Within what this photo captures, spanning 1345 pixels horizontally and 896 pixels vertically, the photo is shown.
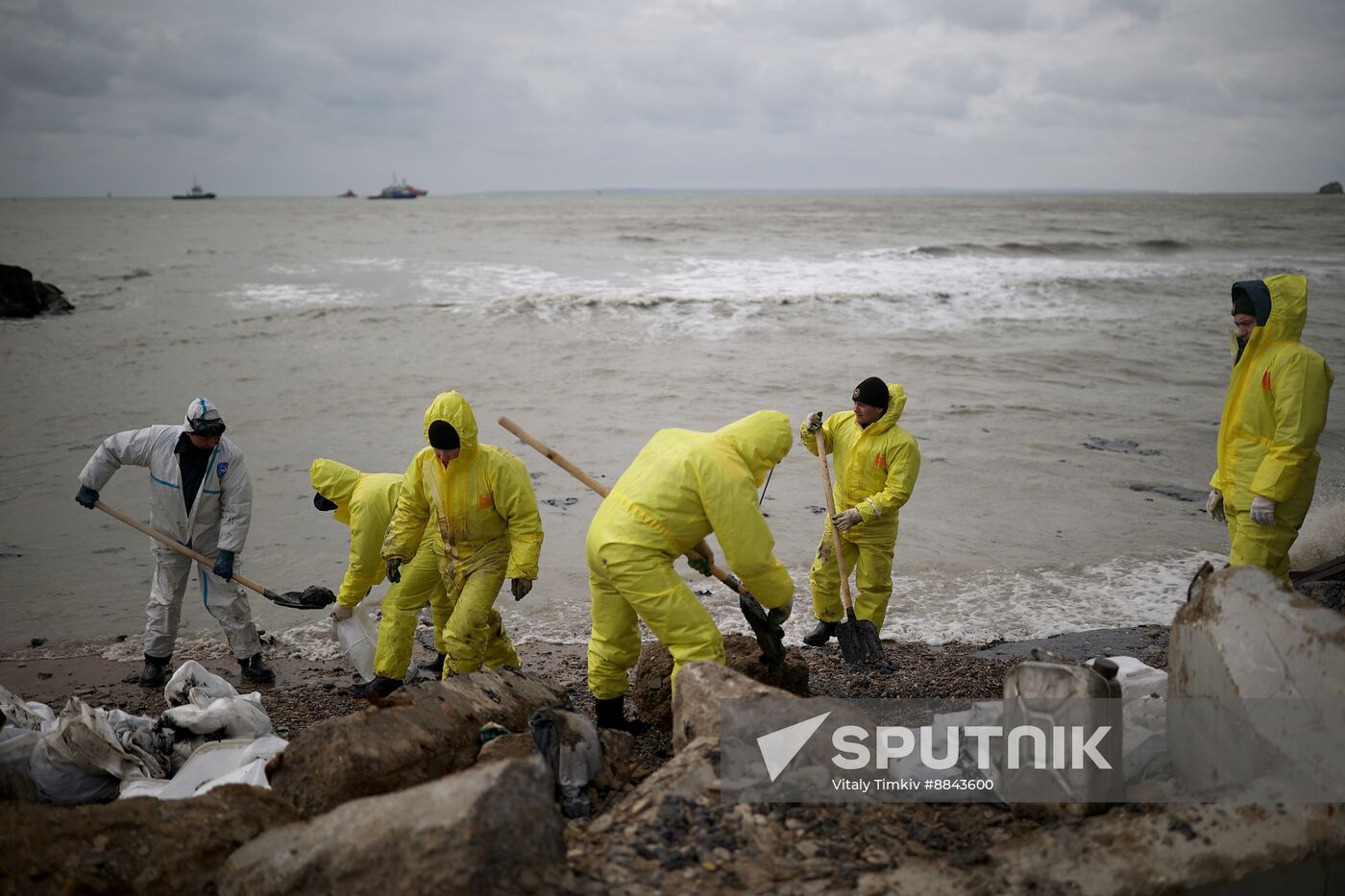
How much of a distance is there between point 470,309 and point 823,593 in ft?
57.2

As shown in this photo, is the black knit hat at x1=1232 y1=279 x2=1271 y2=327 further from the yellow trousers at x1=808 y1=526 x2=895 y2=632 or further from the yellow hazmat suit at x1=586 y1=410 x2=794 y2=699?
the yellow hazmat suit at x1=586 y1=410 x2=794 y2=699

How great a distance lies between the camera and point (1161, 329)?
19688 mm

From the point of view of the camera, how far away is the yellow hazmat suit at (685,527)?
415 cm

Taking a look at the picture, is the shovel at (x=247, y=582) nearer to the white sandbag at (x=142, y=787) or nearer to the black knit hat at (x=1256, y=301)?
the white sandbag at (x=142, y=787)

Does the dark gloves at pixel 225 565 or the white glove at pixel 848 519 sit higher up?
the white glove at pixel 848 519

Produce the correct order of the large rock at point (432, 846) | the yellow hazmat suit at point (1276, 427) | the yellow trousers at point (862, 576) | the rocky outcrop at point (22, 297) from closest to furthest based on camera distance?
1. the large rock at point (432, 846)
2. the yellow hazmat suit at point (1276, 427)
3. the yellow trousers at point (862, 576)
4. the rocky outcrop at point (22, 297)

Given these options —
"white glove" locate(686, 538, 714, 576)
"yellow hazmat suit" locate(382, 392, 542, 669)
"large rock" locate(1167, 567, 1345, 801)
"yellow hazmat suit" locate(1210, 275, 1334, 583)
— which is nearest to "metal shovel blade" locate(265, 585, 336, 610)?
"yellow hazmat suit" locate(382, 392, 542, 669)

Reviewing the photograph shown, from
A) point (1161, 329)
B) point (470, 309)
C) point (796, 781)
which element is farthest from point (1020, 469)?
point (470, 309)

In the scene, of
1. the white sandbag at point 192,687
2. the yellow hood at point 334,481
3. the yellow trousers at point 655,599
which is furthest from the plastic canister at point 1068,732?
the yellow hood at point 334,481

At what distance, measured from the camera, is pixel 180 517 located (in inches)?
237

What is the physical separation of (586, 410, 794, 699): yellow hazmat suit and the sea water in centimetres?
260

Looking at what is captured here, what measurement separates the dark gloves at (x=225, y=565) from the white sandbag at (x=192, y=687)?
985 millimetres

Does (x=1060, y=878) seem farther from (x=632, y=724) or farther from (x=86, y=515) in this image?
(x=86, y=515)

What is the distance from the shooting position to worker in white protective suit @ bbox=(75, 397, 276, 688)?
5926 millimetres
